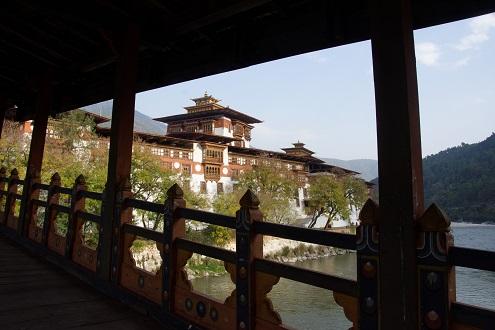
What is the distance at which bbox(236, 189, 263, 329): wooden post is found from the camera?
8.27 ft

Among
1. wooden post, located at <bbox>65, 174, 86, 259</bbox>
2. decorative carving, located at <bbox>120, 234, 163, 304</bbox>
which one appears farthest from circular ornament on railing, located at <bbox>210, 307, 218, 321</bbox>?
wooden post, located at <bbox>65, 174, 86, 259</bbox>

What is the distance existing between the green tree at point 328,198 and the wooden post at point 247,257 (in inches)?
1513

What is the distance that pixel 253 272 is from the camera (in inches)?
101

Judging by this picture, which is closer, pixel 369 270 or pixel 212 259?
pixel 369 270

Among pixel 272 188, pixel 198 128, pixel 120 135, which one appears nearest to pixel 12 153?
pixel 120 135

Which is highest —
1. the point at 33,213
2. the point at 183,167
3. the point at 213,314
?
the point at 183,167

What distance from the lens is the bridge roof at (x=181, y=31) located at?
3.19 meters

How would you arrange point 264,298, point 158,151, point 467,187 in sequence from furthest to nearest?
point 467,187, point 158,151, point 264,298

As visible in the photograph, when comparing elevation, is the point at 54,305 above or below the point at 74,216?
below

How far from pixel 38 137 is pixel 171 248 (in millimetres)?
4894

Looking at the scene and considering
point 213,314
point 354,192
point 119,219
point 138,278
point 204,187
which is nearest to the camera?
point 213,314

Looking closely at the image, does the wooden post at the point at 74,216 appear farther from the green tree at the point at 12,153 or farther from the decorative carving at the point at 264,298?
the green tree at the point at 12,153

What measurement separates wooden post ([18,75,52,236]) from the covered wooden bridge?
2 centimetres

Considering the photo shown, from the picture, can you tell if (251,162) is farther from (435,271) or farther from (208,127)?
(435,271)
